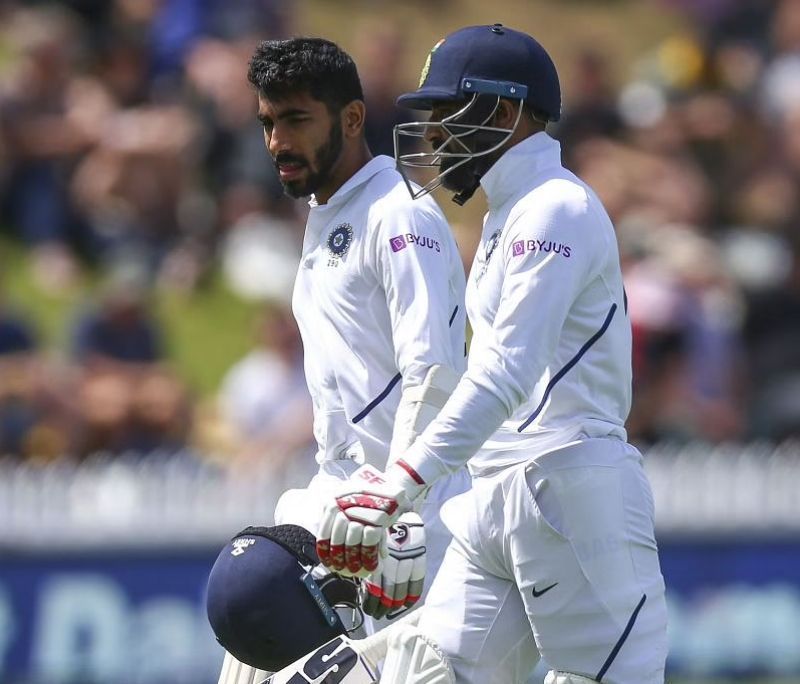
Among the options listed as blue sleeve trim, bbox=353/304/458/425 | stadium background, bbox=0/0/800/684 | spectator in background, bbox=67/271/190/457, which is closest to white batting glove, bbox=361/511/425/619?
blue sleeve trim, bbox=353/304/458/425

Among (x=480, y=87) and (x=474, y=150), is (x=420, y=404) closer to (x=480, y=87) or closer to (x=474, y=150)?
(x=474, y=150)

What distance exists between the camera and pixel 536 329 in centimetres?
459

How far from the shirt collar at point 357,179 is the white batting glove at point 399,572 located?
1.00 metres

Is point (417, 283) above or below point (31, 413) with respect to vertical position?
above

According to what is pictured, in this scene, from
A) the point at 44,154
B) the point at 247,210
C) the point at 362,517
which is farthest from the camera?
the point at 247,210

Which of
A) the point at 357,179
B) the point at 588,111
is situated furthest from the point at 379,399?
the point at 588,111

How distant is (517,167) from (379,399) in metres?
0.80

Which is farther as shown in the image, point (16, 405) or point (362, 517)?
point (16, 405)

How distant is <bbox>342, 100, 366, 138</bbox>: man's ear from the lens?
544 cm

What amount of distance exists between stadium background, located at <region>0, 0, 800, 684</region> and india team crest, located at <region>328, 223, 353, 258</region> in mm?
4542

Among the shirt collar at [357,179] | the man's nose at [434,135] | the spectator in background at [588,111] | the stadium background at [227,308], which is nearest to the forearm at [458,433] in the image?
the man's nose at [434,135]

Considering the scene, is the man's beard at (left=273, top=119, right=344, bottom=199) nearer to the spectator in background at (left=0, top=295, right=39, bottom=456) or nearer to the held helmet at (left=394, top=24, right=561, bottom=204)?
the held helmet at (left=394, top=24, right=561, bottom=204)

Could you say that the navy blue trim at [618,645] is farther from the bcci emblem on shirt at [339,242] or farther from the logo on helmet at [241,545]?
the bcci emblem on shirt at [339,242]

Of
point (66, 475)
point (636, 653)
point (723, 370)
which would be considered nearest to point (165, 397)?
point (66, 475)
